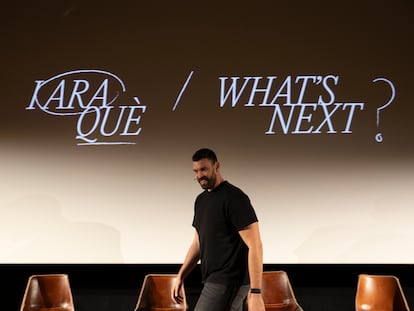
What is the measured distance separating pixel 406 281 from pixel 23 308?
328cm

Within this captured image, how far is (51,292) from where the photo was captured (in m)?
4.72

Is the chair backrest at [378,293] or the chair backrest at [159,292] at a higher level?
the chair backrest at [378,293]

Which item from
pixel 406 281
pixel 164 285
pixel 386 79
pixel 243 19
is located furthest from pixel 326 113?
pixel 164 285

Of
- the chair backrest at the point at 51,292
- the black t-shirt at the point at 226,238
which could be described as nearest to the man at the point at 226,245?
the black t-shirt at the point at 226,238

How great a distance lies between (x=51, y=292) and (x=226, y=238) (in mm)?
2223

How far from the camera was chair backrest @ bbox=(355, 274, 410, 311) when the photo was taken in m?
4.51

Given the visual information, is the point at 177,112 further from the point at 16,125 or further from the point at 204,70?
the point at 16,125

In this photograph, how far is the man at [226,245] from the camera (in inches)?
121

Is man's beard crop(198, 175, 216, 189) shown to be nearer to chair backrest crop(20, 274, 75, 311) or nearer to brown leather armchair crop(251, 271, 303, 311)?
brown leather armchair crop(251, 271, 303, 311)

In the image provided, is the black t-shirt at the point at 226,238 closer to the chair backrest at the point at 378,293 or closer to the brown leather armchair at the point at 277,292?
the brown leather armchair at the point at 277,292

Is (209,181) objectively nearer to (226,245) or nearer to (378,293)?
(226,245)

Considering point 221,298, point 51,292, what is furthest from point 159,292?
point 221,298

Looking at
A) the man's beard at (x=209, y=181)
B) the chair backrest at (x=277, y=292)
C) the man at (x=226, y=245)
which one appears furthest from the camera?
the chair backrest at (x=277, y=292)

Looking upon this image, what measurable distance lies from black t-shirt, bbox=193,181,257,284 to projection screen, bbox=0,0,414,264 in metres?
1.76
